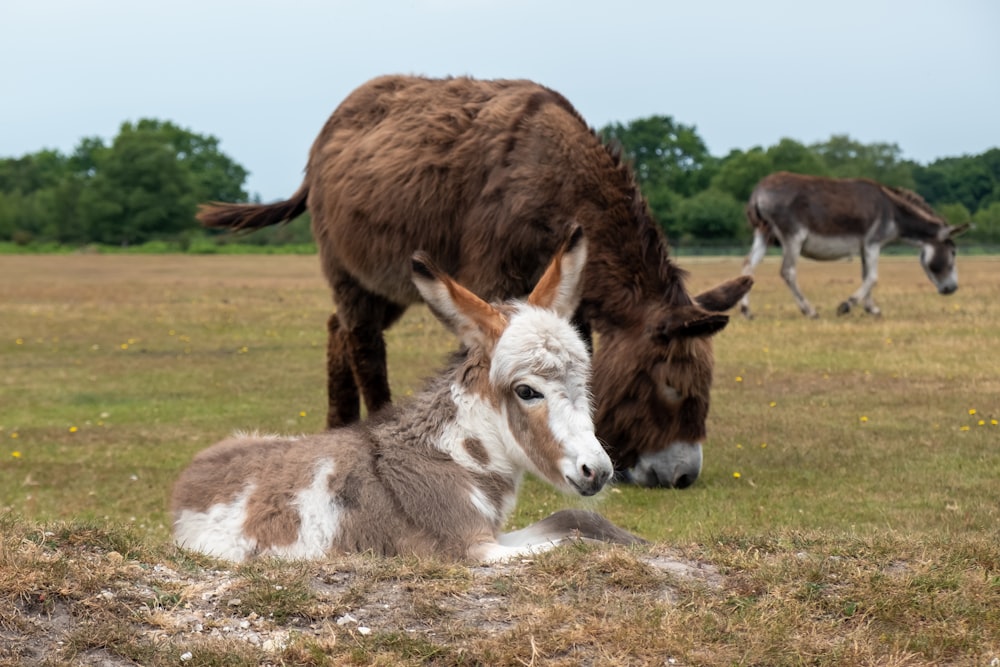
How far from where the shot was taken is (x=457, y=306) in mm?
5906

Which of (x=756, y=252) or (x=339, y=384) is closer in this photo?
(x=339, y=384)

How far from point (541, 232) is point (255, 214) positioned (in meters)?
4.18

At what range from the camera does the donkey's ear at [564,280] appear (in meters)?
6.29

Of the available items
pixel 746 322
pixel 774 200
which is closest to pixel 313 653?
pixel 746 322

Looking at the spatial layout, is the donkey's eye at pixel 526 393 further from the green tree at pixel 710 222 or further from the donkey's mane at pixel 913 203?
the green tree at pixel 710 222

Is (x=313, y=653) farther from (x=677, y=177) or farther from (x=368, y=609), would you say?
(x=677, y=177)

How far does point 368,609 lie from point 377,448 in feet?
5.02

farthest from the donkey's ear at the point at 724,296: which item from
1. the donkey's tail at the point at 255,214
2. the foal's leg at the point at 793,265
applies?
the foal's leg at the point at 793,265

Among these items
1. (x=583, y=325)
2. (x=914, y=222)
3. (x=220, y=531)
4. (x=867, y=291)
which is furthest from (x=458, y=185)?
(x=914, y=222)

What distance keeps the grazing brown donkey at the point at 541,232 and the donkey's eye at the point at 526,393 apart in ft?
8.82

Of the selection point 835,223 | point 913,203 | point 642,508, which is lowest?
point 642,508

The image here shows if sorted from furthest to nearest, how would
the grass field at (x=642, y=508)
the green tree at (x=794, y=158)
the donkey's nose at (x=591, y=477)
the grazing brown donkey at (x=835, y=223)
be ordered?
the green tree at (x=794, y=158) → the grazing brown donkey at (x=835, y=223) → the donkey's nose at (x=591, y=477) → the grass field at (x=642, y=508)

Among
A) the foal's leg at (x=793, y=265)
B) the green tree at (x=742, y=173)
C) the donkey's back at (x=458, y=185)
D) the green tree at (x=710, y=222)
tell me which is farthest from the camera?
the green tree at (x=742, y=173)

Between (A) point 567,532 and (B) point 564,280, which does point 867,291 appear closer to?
(B) point 564,280
